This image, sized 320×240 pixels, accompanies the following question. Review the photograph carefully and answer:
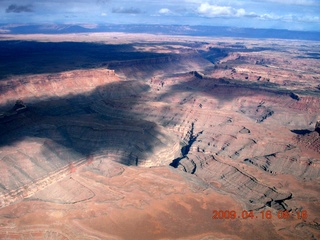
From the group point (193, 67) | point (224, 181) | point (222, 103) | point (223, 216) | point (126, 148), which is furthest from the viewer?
point (193, 67)

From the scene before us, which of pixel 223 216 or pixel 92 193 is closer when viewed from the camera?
pixel 223 216

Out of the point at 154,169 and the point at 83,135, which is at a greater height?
the point at 83,135

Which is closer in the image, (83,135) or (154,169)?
(154,169)

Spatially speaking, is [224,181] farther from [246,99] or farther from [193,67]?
[193,67]

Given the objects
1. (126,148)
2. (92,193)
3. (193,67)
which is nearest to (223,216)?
(92,193)

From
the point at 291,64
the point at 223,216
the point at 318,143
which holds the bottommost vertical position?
the point at 223,216

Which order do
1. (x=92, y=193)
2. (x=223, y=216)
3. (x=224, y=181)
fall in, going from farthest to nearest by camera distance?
(x=224, y=181)
(x=92, y=193)
(x=223, y=216)

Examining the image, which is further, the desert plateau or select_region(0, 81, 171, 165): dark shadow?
select_region(0, 81, 171, 165): dark shadow

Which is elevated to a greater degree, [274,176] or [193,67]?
[193,67]

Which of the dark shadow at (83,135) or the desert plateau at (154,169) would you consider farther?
the dark shadow at (83,135)

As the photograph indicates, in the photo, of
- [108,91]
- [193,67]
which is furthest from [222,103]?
[193,67]
